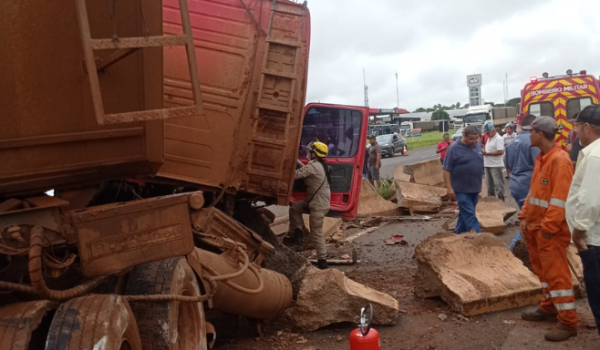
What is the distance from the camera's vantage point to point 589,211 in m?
4.19

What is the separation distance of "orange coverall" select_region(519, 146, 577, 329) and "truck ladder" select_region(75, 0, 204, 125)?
10.2ft

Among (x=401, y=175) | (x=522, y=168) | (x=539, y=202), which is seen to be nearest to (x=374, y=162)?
(x=401, y=175)

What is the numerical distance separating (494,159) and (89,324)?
987cm

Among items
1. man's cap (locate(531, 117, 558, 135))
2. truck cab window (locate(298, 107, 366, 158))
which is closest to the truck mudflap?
man's cap (locate(531, 117, 558, 135))

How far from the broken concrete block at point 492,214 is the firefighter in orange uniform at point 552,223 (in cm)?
406

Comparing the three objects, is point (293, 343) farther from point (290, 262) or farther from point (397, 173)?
point (397, 173)

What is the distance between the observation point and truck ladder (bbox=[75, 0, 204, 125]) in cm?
262

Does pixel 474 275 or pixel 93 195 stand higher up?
pixel 93 195

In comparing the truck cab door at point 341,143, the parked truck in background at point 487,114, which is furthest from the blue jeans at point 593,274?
the parked truck in background at point 487,114

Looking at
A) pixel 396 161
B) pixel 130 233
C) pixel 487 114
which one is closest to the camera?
pixel 130 233

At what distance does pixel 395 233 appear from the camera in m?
10.1

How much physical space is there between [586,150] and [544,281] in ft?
4.47

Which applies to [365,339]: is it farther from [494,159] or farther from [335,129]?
[494,159]

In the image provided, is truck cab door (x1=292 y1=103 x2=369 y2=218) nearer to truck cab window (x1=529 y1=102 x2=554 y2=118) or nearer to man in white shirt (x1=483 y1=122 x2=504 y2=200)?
man in white shirt (x1=483 y1=122 x2=504 y2=200)
